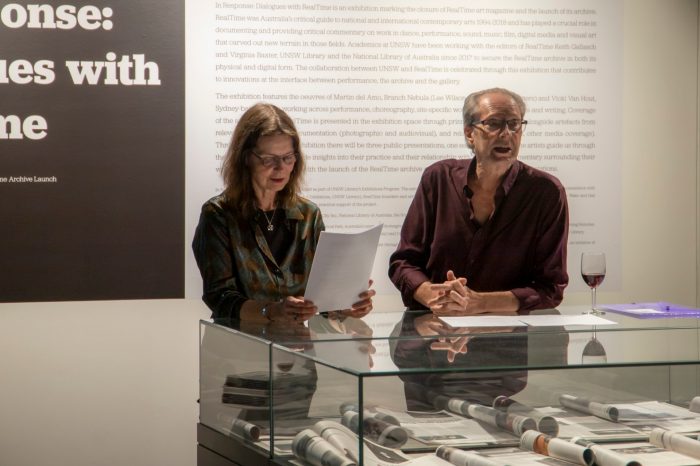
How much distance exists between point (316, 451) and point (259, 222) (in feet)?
8.08

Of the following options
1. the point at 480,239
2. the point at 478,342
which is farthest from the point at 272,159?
the point at 478,342

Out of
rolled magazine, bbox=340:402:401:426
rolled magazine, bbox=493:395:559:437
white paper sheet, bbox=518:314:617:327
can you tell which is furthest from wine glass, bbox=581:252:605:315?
rolled magazine, bbox=340:402:401:426

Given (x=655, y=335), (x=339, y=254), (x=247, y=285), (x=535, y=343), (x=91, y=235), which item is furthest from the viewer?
(x=91, y=235)

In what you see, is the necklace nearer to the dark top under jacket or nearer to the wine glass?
the dark top under jacket

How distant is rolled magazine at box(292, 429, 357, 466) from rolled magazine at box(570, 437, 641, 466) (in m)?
0.50

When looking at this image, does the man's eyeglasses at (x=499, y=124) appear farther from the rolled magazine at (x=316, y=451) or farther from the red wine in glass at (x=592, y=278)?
the rolled magazine at (x=316, y=451)

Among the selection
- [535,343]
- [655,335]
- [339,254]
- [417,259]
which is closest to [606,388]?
[535,343]

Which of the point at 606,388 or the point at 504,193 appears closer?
the point at 606,388

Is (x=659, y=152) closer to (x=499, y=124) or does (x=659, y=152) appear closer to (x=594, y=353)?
(x=499, y=124)

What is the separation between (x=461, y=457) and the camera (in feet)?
6.41

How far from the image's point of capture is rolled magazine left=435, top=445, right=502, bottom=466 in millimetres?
1926

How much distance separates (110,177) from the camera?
474cm

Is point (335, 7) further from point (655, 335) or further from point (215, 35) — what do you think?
point (655, 335)

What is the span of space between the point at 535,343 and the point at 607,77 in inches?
136
